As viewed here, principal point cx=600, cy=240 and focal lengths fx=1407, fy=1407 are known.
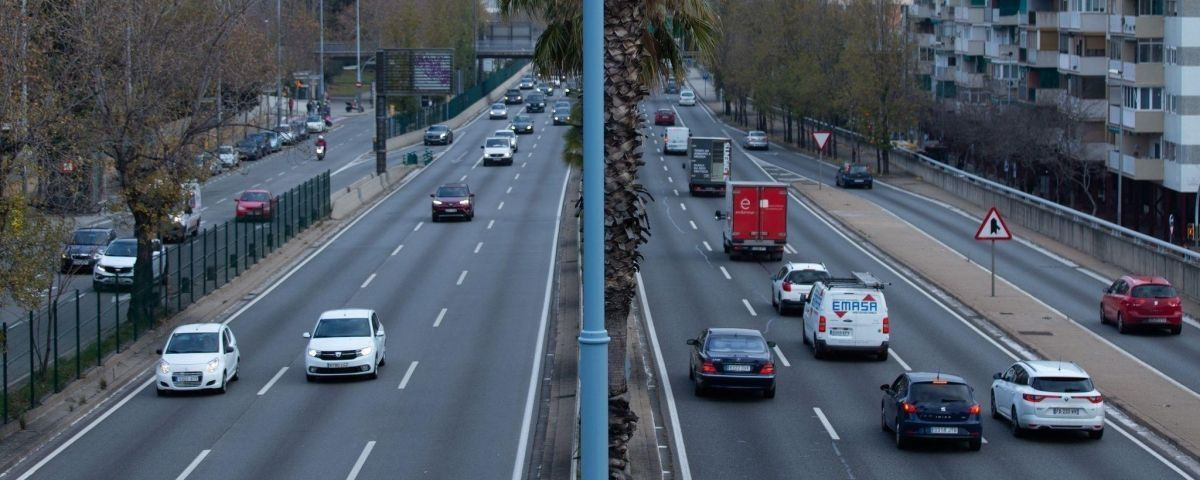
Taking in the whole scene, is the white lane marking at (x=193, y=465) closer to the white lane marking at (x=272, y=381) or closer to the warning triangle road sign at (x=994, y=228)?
the white lane marking at (x=272, y=381)

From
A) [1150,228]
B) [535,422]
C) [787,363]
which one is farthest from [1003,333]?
[1150,228]

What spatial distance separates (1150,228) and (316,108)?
72709 mm

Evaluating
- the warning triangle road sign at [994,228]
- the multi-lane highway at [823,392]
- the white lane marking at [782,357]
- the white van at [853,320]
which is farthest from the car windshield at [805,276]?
the white van at [853,320]

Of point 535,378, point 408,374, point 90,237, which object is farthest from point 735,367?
point 90,237

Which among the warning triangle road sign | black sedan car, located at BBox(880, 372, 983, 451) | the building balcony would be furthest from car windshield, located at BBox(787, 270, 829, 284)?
the building balcony

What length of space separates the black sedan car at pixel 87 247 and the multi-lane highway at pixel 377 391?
20.2 ft

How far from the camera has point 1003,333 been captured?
3534 centimetres

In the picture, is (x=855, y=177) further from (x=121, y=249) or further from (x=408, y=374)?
(x=408, y=374)

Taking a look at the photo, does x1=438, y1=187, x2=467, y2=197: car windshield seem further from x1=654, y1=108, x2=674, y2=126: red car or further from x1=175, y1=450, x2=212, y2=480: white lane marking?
x1=654, y1=108, x2=674, y2=126: red car

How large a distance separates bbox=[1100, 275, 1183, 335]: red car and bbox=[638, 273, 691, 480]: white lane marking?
39.0 ft

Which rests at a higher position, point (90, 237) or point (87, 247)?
point (90, 237)

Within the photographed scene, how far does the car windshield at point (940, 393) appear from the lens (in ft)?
77.7

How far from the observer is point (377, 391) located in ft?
95.9

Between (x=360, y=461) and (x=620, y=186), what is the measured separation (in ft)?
23.1
